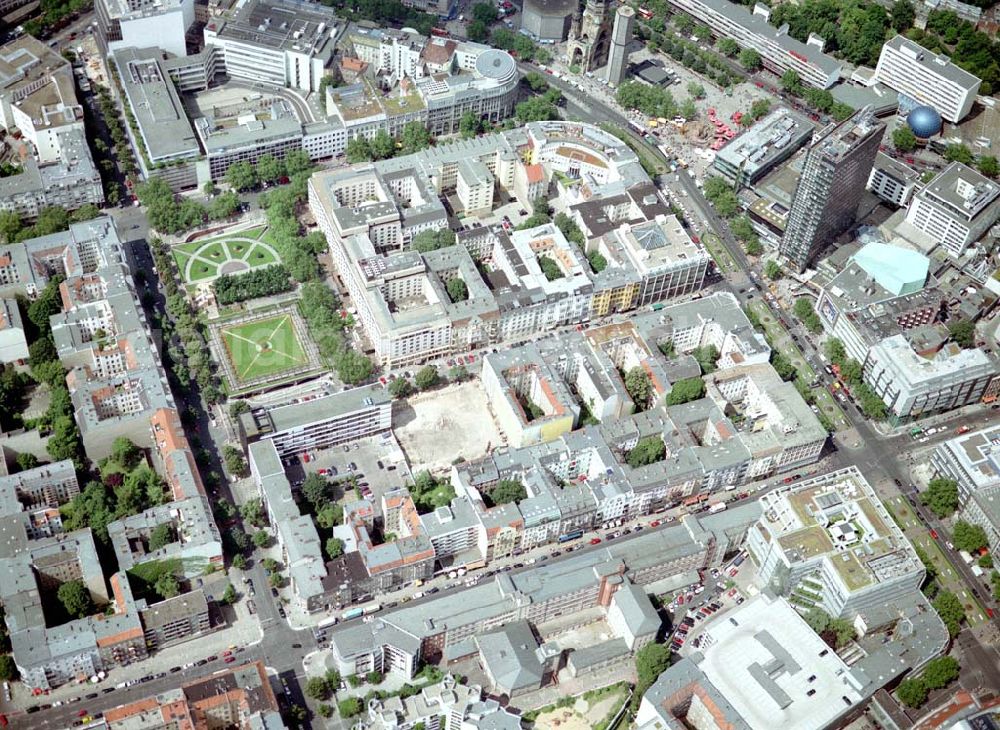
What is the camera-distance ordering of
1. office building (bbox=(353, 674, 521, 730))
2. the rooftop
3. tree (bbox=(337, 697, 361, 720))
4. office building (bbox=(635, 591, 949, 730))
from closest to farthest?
office building (bbox=(353, 674, 521, 730)), office building (bbox=(635, 591, 949, 730)), the rooftop, tree (bbox=(337, 697, 361, 720))

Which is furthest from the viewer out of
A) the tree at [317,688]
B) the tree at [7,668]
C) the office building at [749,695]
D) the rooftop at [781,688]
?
the tree at [317,688]

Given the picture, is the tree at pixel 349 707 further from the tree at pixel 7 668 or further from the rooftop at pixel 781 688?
the rooftop at pixel 781 688

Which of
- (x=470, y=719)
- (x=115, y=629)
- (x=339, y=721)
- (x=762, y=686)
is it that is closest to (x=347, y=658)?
(x=339, y=721)

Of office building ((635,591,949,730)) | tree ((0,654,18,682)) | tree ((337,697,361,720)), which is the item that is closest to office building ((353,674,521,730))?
tree ((337,697,361,720))

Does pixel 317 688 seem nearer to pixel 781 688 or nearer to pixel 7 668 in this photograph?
pixel 7 668

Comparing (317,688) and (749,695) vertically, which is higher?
(749,695)

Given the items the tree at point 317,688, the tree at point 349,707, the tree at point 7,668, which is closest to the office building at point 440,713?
the tree at point 349,707

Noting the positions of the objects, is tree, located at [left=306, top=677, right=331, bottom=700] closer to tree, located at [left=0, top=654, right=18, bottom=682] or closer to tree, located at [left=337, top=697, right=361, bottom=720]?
tree, located at [left=337, top=697, right=361, bottom=720]

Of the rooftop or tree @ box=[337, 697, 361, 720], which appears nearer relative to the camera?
the rooftop

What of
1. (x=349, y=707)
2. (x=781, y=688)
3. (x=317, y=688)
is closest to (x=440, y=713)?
(x=349, y=707)

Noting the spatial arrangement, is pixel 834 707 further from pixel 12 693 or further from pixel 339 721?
pixel 12 693
